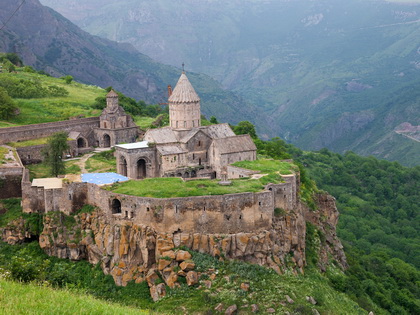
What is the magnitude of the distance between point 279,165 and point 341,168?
58.9 meters

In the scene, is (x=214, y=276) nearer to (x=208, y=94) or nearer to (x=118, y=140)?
(x=118, y=140)

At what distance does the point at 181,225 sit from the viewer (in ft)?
119

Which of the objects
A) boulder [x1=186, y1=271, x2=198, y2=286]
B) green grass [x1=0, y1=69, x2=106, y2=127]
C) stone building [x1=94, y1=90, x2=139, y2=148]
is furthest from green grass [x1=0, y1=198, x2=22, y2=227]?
stone building [x1=94, y1=90, x2=139, y2=148]

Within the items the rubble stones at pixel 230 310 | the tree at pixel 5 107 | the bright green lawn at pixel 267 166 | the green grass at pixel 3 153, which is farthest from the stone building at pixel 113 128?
the rubble stones at pixel 230 310

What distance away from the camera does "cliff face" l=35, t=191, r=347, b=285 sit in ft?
118

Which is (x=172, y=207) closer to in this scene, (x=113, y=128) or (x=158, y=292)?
(x=158, y=292)

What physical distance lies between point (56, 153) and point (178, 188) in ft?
41.3

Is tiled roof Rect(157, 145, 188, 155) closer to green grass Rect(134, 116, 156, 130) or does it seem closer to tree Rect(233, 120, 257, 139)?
green grass Rect(134, 116, 156, 130)

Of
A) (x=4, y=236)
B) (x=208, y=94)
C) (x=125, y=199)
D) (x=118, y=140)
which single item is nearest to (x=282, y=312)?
(x=125, y=199)

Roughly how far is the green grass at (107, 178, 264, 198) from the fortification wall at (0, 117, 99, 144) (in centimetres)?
1775

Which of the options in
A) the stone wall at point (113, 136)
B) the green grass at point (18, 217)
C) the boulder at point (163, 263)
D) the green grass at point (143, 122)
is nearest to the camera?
the boulder at point (163, 263)

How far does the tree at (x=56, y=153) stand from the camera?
4550cm

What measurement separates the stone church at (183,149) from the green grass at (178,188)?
566 cm

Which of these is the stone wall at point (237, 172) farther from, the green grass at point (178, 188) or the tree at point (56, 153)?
the tree at point (56, 153)
